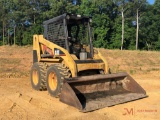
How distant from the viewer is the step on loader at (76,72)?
688cm

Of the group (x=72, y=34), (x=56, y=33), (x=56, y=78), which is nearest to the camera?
(x=56, y=78)

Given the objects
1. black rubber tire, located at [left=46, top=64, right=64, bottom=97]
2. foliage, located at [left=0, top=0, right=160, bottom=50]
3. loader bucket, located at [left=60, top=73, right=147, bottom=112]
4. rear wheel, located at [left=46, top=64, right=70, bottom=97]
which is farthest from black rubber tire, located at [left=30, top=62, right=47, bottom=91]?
foliage, located at [left=0, top=0, right=160, bottom=50]

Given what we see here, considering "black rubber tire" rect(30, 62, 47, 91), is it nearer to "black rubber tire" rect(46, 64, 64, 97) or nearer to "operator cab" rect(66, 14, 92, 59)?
"black rubber tire" rect(46, 64, 64, 97)

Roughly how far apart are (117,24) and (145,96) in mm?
45906

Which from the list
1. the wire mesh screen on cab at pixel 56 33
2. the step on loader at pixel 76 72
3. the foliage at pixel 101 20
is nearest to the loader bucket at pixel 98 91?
the step on loader at pixel 76 72

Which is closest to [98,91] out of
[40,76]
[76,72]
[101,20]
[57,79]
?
[76,72]

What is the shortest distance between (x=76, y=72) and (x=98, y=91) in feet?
3.01

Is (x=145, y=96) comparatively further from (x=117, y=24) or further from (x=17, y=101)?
(x=117, y=24)

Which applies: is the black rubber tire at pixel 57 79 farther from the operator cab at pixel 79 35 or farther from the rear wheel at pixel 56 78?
the operator cab at pixel 79 35

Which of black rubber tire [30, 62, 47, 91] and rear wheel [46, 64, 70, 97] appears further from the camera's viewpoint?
black rubber tire [30, 62, 47, 91]

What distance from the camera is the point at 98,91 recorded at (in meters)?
7.52

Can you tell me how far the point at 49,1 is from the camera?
58219 millimetres

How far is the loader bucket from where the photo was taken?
6.44m

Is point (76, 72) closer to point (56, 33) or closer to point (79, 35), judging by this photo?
point (56, 33)
